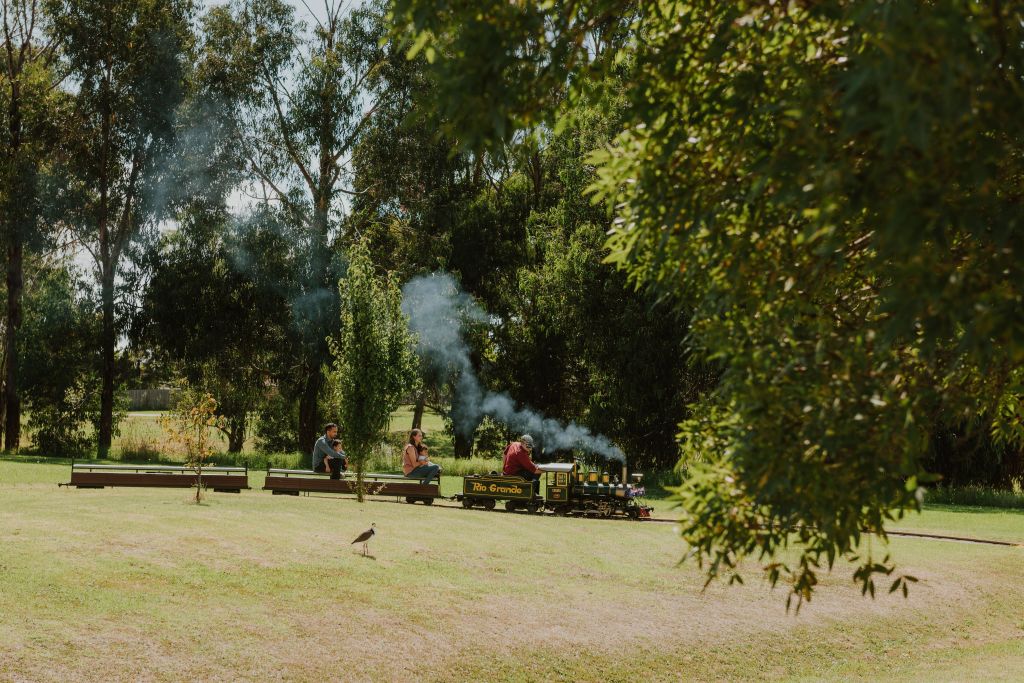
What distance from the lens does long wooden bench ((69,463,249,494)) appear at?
20.6 m

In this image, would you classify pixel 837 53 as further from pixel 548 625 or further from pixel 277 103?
pixel 277 103

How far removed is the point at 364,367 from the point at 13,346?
2325 centimetres

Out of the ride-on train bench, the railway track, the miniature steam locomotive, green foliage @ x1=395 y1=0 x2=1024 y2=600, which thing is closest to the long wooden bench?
the ride-on train bench

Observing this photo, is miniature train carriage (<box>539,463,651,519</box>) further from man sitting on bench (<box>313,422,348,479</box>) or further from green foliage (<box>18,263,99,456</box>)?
green foliage (<box>18,263,99,456</box>)

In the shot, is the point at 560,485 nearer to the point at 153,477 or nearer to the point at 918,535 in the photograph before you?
the point at 918,535

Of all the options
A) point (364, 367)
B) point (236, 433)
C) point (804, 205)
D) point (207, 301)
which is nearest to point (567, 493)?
point (364, 367)

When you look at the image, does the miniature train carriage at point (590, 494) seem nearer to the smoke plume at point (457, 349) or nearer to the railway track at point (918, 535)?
the railway track at point (918, 535)

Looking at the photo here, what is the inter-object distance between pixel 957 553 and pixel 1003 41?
573 inches

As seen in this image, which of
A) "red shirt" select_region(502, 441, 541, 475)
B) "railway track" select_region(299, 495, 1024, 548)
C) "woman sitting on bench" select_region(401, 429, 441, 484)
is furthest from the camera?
"woman sitting on bench" select_region(401, 429, 441, 484)

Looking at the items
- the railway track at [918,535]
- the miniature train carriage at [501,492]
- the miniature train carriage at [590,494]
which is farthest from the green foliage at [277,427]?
the miniature train carriage at [590,494]

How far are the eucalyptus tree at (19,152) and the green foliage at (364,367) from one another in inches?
817

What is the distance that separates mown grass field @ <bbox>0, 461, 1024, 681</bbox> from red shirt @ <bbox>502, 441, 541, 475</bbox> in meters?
3.69

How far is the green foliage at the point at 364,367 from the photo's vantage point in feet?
65.8

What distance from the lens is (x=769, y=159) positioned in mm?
5445
